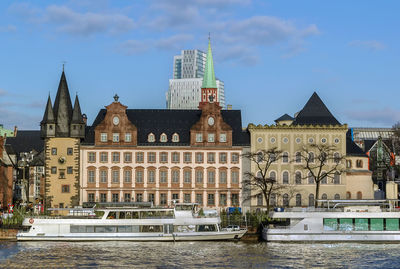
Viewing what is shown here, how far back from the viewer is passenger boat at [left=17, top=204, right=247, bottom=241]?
270 ft

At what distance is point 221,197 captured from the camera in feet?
357

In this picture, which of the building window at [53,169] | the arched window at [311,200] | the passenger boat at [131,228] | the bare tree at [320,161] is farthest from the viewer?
the arched window at [311,200]

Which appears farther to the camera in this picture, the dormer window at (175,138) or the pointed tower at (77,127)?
the dormer window at (175,138)

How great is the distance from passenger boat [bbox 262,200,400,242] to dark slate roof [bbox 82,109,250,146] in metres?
28.9

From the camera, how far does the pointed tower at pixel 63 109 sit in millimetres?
109688

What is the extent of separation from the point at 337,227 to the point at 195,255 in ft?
64.9

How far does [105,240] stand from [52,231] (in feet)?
19.7

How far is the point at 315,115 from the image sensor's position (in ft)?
379

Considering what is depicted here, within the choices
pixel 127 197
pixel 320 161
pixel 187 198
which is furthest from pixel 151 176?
pixel 320 161

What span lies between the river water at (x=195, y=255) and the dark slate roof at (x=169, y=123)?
31207 mm

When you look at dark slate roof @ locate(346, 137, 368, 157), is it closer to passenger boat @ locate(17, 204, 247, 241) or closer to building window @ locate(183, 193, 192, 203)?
building window @ locate(183, 193, 192, 203)

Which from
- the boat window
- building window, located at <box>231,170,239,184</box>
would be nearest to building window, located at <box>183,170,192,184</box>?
building window, located at <box>231,170,239,184</box>

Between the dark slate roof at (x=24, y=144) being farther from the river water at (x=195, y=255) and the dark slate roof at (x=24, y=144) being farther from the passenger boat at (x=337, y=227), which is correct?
the passenger boat at (x=337, y=227)

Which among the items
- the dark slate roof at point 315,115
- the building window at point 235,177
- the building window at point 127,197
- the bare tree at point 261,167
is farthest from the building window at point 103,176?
the dark slate roof at point 315,115
